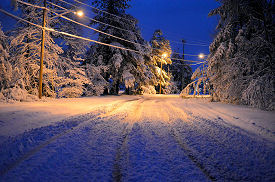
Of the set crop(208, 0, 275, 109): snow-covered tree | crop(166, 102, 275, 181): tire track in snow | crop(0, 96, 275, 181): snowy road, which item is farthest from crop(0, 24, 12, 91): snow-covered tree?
crop(208, 0, 275, 109): snow-covered tree

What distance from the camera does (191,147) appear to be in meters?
3.03

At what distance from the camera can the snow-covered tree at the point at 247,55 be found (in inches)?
300

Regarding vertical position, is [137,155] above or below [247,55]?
below

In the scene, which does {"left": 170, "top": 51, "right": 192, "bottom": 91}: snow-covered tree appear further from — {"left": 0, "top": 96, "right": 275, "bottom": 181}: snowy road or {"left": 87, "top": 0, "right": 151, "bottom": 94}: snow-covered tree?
{"left": 0, "top": 96, "right": 275, "bottom": 181}: snowy road

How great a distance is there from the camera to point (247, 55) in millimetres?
8828

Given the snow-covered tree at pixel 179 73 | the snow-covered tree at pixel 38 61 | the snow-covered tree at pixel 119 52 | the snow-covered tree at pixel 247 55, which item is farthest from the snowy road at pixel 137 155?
the snow-covered tree at pixel 179 73

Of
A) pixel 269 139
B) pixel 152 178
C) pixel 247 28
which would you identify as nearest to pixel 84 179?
pixel 152 178

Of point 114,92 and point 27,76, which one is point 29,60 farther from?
point 114,92

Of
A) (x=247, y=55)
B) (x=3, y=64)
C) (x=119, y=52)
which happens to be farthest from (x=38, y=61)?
(x=247, y=55)

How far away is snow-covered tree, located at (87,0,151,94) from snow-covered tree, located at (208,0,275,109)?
31.9 ft

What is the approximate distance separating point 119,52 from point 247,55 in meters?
13.3

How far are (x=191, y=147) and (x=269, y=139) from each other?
2.29 m

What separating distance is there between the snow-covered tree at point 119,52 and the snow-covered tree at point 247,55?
9.72 meters

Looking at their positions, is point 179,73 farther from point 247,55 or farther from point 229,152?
point 229,152
